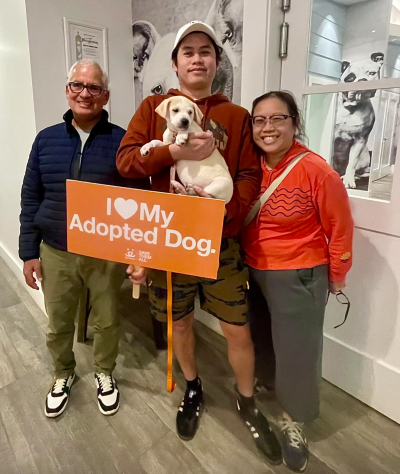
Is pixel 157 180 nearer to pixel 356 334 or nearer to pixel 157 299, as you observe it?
pixel 157 299

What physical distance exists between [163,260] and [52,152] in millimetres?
648

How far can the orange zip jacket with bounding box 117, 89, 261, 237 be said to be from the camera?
1.12 meters

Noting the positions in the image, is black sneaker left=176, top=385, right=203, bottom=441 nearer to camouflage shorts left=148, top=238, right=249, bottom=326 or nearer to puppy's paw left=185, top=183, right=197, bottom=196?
camouflage shorts left=148, top=238, right=249, bottom=326

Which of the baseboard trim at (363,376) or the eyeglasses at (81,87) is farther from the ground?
the eyeglasses at (81,87)

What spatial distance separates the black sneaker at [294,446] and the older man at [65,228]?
707 mm

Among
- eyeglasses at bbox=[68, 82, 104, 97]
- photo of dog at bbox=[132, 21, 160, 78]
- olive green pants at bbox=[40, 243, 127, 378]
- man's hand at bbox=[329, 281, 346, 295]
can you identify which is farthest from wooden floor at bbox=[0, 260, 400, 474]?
photo of dog at bbox=[132, 21, 160, 78]

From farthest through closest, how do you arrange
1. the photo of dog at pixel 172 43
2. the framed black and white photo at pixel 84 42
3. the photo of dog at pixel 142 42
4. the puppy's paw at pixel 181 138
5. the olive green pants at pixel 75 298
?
the photo of dog at pixel 142 42
the framed black and white photo at pixel 84 42
the photo of dog at pixel 172 43
the olive green pants at pixel 75 298
the puppy's paw at pixel 181 138

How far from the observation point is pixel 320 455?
129 centimetres

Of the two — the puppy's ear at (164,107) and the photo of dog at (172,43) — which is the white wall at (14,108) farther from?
the puppy's ear at (164,107)

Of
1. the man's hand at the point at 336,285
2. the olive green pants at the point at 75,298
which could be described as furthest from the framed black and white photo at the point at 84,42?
the man's hand at the point at 336,285

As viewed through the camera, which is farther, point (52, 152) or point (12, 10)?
point (12, 10)

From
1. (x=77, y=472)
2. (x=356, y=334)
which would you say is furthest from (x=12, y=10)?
(x=356, y=334)

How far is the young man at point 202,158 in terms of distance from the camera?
1.08 metres

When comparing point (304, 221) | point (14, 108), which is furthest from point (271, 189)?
point (14, 108)
